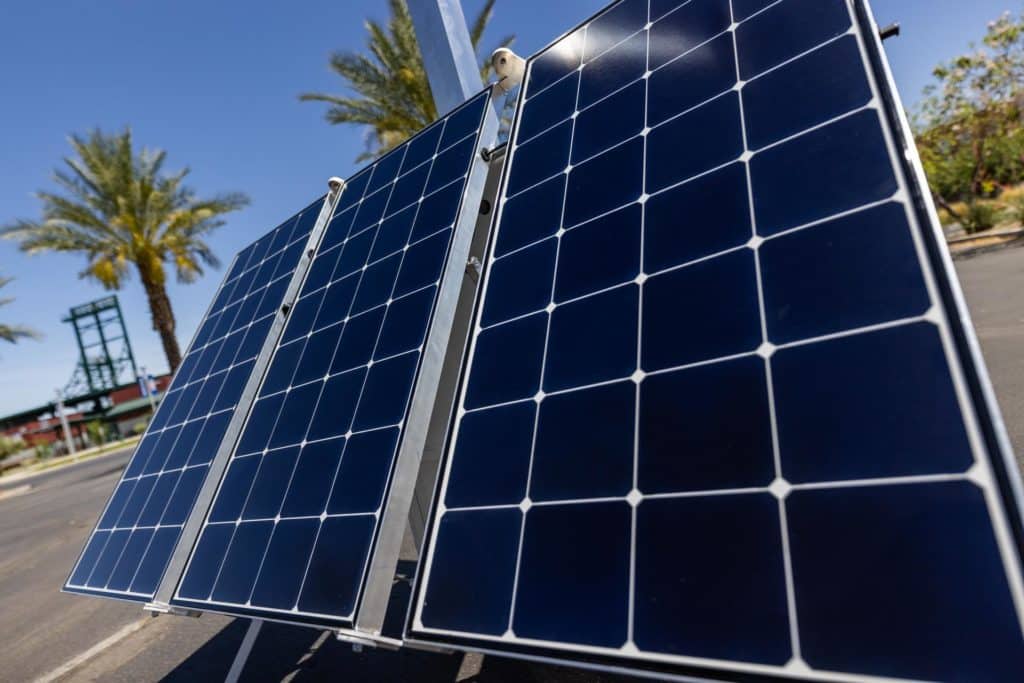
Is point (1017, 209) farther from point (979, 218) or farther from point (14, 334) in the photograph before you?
point (14, 334)

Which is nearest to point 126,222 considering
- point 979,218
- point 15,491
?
point 15,491

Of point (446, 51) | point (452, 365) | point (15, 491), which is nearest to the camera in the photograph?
point (452, 365)

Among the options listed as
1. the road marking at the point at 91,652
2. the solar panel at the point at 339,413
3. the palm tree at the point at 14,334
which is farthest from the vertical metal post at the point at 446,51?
the palm tree at the point at 14,334

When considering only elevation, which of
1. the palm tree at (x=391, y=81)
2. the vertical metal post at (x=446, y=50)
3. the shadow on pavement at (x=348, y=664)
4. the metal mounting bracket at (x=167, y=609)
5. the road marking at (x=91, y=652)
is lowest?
the shadow on pavement at (x=348, y=664)

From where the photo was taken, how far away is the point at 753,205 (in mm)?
1732

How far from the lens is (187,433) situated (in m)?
4.40

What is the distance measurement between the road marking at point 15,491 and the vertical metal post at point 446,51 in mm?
26056

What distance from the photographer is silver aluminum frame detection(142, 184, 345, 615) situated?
2980mm

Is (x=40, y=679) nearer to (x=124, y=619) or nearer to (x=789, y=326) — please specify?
(x=124, y=619)

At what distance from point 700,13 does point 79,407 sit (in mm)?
61828

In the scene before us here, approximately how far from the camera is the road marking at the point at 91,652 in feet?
15.2

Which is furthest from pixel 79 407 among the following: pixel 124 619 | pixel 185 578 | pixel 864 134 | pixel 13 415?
pixel 864 134

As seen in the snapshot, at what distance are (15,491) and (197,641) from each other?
2506 cm

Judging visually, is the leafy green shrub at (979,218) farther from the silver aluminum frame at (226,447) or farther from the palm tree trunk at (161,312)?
the palm tree trunk at (161,312)
